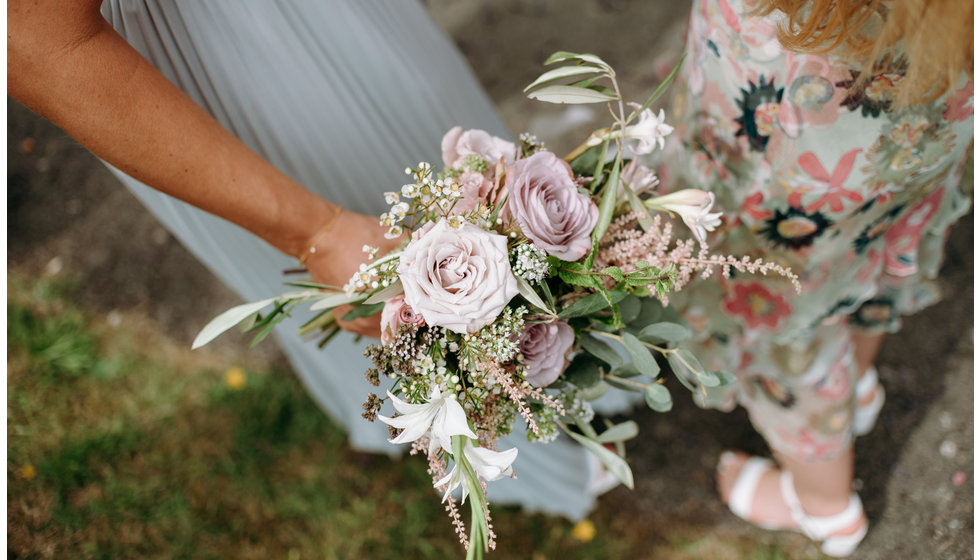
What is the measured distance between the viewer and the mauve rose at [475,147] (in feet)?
2.74

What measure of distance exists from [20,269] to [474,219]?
7.08ft

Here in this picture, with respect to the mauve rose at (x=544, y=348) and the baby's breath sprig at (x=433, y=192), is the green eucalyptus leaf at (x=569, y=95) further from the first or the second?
the mauve rose at (x=544, y=348)

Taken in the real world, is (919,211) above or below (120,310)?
below

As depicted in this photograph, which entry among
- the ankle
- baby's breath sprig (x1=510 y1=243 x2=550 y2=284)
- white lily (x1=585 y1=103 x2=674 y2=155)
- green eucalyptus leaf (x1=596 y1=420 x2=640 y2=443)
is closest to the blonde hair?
white lily (x1=585 y1=103 x2=674 y2=155)

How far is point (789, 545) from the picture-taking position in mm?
1787

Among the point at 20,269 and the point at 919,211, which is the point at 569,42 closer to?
the point at 919,211

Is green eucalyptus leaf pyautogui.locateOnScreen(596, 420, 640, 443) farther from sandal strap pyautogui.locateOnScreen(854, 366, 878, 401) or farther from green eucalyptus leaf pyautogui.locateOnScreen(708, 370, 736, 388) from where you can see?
sandal strap pyautogui.locateOnScreen(854, 366, 878, 401)

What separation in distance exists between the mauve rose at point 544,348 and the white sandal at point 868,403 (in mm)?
1276

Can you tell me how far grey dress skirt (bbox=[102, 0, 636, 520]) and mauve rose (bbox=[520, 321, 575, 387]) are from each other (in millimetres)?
371

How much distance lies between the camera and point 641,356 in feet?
2.73

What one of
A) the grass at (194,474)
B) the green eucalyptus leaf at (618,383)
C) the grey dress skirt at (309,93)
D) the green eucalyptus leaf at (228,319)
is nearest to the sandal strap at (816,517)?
A: the grass at (194,474)

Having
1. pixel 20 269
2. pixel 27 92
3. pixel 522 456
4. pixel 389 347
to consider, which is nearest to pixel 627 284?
pixel 389 347

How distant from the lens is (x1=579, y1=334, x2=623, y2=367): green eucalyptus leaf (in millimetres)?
849

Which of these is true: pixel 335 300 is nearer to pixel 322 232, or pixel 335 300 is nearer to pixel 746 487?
pixel 322 232
